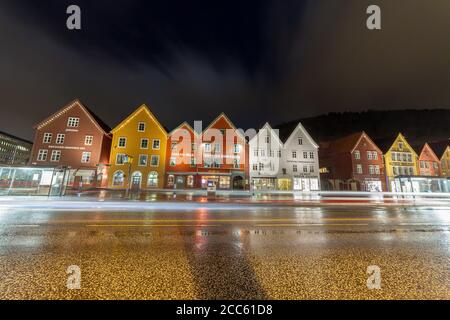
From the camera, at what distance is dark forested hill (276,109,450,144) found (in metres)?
104

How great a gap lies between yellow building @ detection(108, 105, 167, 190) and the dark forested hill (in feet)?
308

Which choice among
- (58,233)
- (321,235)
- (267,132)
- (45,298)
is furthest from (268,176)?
(45,298)

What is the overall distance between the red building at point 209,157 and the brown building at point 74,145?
10.9 metres

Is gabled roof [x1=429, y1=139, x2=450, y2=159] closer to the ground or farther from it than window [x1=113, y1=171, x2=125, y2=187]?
farther from it

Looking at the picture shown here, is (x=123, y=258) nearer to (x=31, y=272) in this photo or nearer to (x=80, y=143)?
(x=31, y=272)

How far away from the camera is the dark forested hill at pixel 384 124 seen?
104 m

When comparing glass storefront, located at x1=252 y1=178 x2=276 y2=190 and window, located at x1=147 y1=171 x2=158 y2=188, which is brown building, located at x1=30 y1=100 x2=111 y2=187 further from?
glass storefront, located at x1=252 y1=178 x2=276 y2=190

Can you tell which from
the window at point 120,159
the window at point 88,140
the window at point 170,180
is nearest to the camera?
the window at point 88,140

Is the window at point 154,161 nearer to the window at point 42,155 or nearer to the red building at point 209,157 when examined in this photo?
the red building at point 209,157

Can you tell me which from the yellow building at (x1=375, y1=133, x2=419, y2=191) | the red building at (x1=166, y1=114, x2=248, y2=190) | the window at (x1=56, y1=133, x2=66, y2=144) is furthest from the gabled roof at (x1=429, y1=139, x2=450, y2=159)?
the window at (x1=56, y1=133, x2=66, y2=144)

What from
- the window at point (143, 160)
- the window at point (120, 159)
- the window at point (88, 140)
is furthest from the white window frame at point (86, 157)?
the window at point (143, 160)

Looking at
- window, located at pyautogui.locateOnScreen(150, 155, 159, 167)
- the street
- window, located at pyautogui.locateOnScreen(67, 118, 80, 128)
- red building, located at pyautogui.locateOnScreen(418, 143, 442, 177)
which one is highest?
window, located at pyautogui.locateOnScreen(67, 118, 80, 128)

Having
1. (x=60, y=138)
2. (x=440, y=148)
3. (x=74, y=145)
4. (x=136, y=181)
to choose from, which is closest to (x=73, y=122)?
(x=60, y=138)
